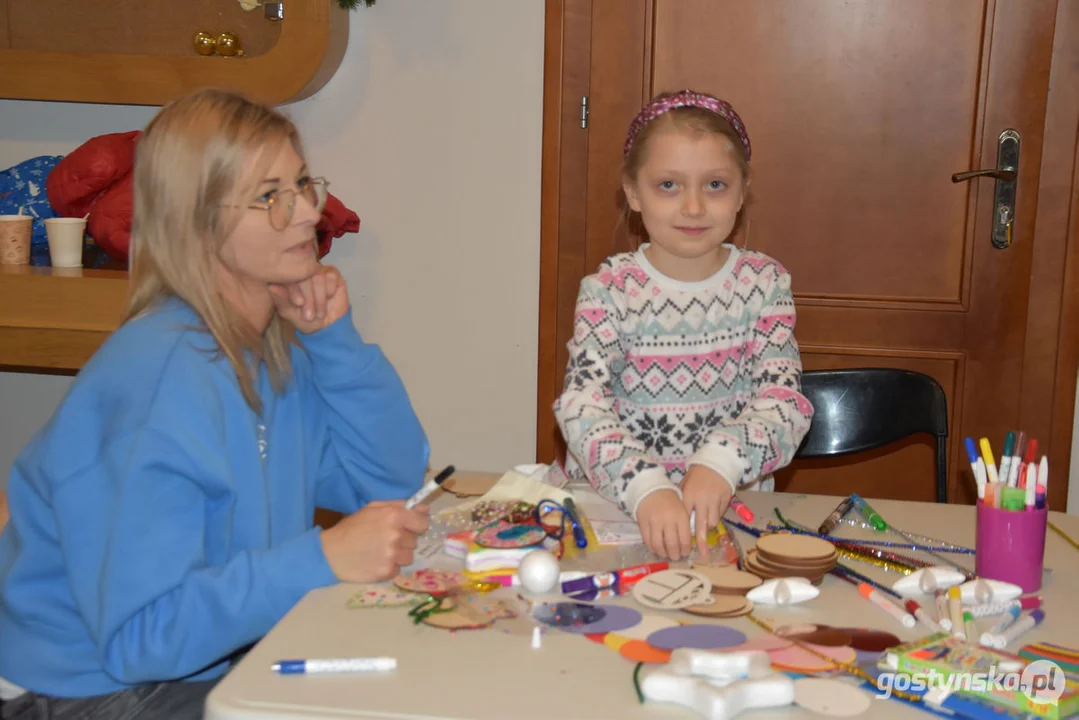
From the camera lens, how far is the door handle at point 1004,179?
8.42 feet

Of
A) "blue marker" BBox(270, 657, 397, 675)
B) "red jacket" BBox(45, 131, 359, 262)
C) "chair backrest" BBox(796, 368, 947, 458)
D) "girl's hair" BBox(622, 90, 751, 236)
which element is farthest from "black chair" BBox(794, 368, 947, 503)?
"red jacket" BBox(45, 131, 359, 262)

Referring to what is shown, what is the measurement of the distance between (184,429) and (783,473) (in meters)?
1.94

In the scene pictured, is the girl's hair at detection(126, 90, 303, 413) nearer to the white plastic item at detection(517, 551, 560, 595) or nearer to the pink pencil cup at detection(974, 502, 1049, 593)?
the white plastic item at detection(517, 551, 560, 595)

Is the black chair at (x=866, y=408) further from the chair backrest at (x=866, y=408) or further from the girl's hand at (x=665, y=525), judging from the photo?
the girl's hand at (x=665, y=525)

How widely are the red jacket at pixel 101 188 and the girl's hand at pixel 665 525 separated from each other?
1.54m

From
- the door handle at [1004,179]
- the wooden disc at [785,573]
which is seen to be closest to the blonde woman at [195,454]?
the wooden disc at [785,573]

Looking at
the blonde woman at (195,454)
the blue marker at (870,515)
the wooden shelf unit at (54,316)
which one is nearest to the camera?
the blonde woman at (195,454)

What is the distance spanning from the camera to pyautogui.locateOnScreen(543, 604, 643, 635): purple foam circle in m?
0.98

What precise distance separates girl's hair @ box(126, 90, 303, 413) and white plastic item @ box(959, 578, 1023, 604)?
80 centimetres

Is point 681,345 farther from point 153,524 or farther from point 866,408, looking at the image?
point 153,524

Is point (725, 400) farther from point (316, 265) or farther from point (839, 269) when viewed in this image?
point (839, 269)

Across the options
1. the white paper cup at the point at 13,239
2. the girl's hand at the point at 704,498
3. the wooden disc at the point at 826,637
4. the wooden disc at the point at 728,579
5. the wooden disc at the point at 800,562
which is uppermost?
the white paper cup at the point at 13,239

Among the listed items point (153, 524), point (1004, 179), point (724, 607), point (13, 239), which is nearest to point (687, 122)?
point (724, 607)

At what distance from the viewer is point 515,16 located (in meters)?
2.71
